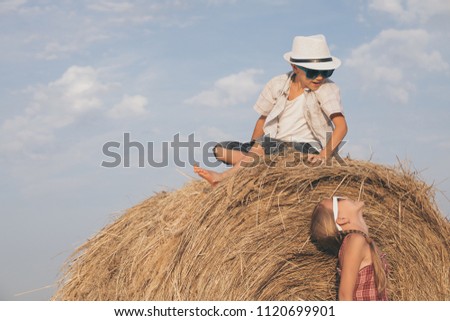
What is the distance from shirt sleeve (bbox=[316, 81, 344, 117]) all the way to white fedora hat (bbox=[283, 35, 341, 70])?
6.6 inches

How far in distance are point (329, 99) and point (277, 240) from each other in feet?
3.92

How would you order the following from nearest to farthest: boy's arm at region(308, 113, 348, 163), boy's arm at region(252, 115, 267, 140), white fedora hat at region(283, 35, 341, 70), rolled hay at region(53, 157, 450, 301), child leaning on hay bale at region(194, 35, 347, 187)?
rolled hay at region(53, 157, 450, 301)
boy's arm at region(308, 113, 348, 163)
child leaning on hay bale at region(194, 35, 347, 187)
white fedora hat at region(283, 35, 341, 70)
boy's arm at region(252, 115, 267, 140)

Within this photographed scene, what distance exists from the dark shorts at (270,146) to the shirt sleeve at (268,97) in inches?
10.0

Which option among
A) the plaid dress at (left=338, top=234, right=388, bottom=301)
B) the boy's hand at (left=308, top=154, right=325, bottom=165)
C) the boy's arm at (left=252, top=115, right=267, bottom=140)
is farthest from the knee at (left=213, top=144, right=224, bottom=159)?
the plaid dress at (left=338, top=234, right=388, bottom=301)

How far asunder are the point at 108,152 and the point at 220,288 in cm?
207

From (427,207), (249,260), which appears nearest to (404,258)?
(427,207)

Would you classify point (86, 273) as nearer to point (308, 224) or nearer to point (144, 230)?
point (144, 230)

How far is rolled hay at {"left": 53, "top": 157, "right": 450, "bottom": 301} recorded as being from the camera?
503 cm

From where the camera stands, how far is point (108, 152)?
21.2 feet

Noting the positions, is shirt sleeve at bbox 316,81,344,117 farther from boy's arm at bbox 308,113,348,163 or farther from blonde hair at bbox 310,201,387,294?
blonde hair at bbox 310,201,387,294

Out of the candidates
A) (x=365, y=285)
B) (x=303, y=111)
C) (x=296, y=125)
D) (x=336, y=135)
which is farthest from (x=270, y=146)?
(x=365, y=285)

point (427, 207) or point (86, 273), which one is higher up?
point (427, 207)

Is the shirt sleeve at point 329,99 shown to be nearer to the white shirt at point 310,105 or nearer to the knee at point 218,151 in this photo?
the white shirt at point 310,105

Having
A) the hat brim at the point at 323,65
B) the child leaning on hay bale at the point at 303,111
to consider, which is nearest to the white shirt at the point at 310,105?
the child leaning on hay bale at the point at 303,111
